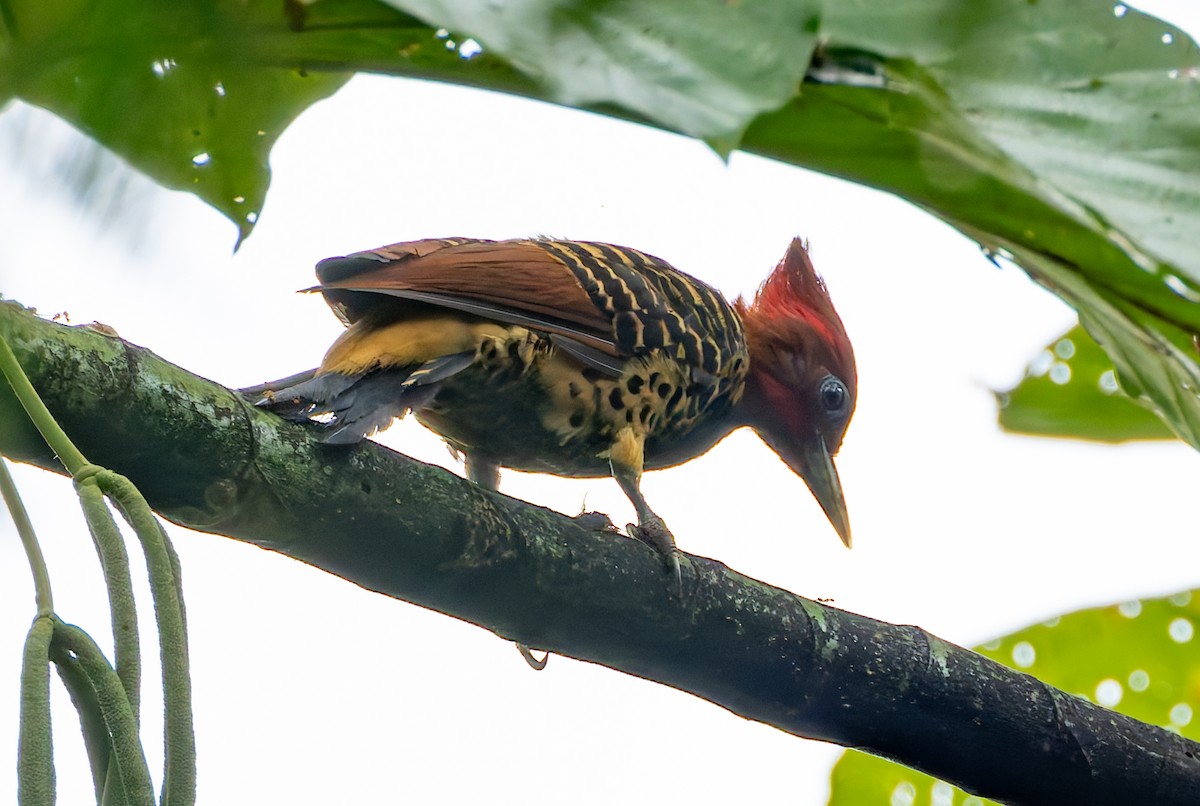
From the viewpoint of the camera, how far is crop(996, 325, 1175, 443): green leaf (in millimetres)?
3104

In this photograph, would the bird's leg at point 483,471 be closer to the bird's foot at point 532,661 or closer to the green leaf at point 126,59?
the bird's foot at point 532,661

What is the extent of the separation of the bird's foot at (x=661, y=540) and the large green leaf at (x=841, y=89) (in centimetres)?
85

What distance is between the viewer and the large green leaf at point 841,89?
2.62ft

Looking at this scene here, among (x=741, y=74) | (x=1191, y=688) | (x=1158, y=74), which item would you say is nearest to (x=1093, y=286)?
(x=1158, y=74)

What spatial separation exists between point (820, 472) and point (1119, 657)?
1086mm

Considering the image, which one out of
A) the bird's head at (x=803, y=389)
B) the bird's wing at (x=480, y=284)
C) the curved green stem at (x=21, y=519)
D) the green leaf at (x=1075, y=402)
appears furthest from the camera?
the bird's head at (x=803, y=389)

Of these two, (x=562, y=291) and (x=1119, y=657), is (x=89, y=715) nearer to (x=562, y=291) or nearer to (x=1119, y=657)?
(x=562, y=291)

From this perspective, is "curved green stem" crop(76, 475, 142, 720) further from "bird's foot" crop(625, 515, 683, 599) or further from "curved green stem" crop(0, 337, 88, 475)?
"bird's foot" crop(625, 515, 683, 599)

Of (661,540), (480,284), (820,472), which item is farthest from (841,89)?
(820,472)

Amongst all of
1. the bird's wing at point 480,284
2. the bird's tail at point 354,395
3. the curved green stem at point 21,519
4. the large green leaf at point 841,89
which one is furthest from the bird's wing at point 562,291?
the curved green stem at point 21,519

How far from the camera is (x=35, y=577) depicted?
100cm

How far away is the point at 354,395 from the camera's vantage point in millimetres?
2348

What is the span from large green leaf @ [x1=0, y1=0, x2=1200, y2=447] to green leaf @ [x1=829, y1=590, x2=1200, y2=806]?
1.75 metres

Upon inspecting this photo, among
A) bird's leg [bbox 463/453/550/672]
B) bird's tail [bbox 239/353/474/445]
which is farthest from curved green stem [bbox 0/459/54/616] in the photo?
bird's leg [bbox 463/453/550/672]
